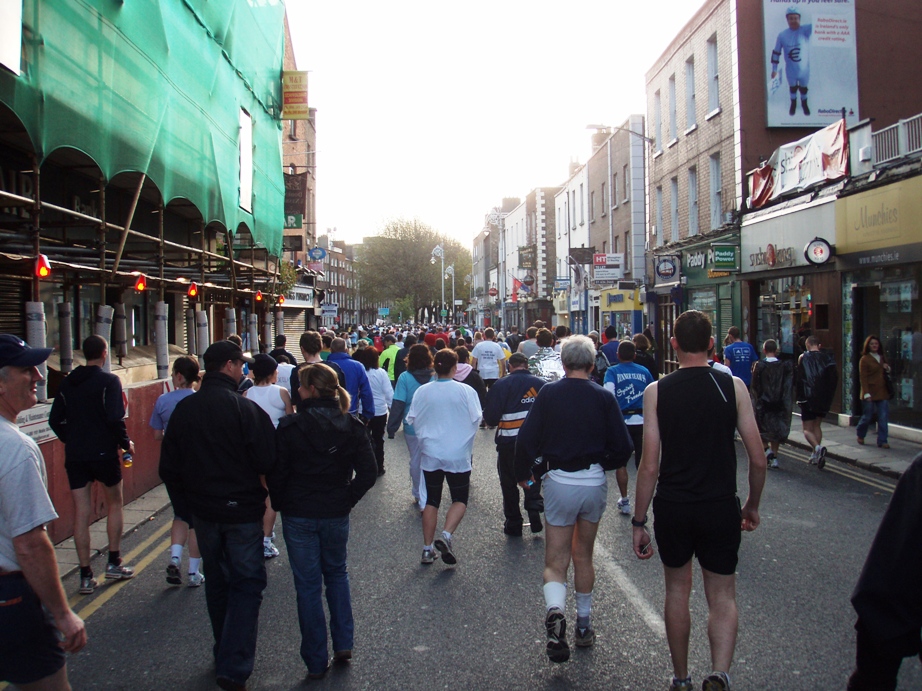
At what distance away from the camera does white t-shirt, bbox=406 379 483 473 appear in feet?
21.7

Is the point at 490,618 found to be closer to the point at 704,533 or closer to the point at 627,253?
the point at 704,533

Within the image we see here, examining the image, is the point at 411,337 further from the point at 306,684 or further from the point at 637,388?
the point at 306,684

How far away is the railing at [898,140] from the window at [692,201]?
9035 mm

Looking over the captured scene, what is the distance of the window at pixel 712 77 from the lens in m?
21.7

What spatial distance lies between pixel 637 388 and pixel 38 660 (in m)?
6.57

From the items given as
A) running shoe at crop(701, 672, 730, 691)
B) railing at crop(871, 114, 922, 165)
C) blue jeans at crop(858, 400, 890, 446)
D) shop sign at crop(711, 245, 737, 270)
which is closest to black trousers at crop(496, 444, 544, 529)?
running shoe at crop(701, 672, 730, 691)

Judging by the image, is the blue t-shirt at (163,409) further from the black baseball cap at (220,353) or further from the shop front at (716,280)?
the shop front at (716,280)

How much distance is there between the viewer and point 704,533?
3.80 m

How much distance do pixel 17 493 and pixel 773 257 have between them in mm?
18229

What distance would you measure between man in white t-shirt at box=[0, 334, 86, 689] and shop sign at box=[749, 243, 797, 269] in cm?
1725

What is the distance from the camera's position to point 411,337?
571 inches

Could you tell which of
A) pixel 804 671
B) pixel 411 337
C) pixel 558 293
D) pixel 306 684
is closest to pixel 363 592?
pixel 306 684

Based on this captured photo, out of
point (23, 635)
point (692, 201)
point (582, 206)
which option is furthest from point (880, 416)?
point (582, 206)

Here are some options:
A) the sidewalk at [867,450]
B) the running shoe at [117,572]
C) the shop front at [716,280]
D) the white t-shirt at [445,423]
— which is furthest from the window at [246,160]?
the sidewalk at [867,450]
